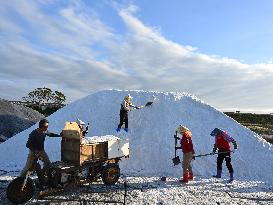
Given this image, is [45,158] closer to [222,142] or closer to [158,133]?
[222,142]

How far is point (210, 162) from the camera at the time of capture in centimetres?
1361

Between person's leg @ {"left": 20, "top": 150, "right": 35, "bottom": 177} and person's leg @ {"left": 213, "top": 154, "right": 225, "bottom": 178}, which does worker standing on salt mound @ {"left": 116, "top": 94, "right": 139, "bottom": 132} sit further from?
person's leg @ {"left": 20, "top": 150, "right": 35, "bottom": 177}

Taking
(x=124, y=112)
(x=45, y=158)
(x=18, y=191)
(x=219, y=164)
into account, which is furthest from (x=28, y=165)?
(x=219, y=164)

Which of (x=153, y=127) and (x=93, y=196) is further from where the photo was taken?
(x=153, y=127)

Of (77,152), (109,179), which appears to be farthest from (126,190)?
(77,152)

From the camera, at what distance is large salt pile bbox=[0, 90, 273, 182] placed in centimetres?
1340

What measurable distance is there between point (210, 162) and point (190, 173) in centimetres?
195

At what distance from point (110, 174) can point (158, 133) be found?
14.4 ft

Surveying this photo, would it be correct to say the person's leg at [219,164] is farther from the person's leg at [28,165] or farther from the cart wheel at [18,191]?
the cart wheel at [18,191]

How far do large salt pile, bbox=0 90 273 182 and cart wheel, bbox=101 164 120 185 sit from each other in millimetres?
1935

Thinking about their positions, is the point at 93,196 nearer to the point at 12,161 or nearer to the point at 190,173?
the point at 190,173

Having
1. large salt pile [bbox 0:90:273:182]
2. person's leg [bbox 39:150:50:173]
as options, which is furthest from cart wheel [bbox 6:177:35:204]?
large salt pile [bbox 0:90:273:182]

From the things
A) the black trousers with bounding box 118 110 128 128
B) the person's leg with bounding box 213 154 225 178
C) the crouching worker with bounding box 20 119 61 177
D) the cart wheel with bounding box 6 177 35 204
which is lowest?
the cart wheel with bounding box 6 177 35 204

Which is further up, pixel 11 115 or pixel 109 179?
pixel 11 115
